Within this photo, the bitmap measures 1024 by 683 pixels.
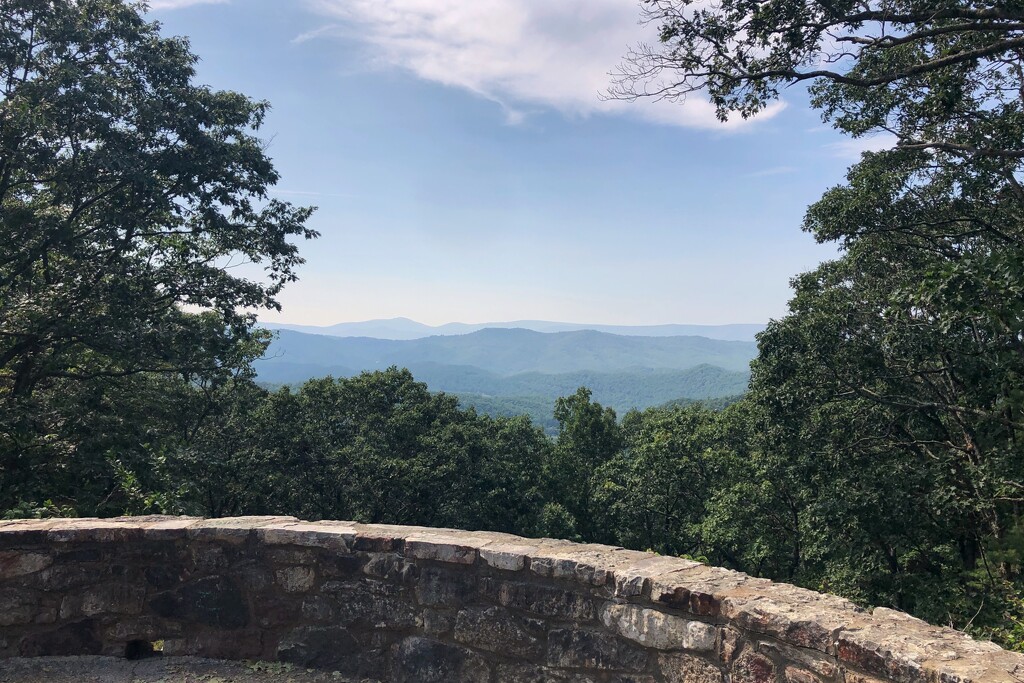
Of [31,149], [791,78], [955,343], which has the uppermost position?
[791,78]

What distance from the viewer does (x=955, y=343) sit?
8.92 metres

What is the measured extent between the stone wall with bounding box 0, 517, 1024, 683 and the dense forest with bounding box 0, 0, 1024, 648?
248 centimetres

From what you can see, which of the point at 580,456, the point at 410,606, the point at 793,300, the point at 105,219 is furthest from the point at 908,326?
the point at 580,456

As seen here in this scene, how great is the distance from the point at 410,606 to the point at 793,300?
13.4m

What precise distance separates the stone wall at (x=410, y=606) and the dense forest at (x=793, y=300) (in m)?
2.48

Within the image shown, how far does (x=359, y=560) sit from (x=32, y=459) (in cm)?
846

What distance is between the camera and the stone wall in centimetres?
214

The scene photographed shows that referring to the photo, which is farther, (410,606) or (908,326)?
(908,326)

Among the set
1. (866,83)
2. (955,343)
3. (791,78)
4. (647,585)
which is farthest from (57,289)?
(955,343)

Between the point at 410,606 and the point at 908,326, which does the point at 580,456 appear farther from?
the point at 410,606

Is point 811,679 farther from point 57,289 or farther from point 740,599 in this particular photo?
point 57,289

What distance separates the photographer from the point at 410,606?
275 cm

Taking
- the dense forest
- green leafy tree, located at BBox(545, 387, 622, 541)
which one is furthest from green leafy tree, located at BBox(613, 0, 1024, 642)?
green leafy tree, located at BBox(545, 387, 622, 541)

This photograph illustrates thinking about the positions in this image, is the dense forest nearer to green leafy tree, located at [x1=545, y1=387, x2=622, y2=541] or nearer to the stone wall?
the stone wall
